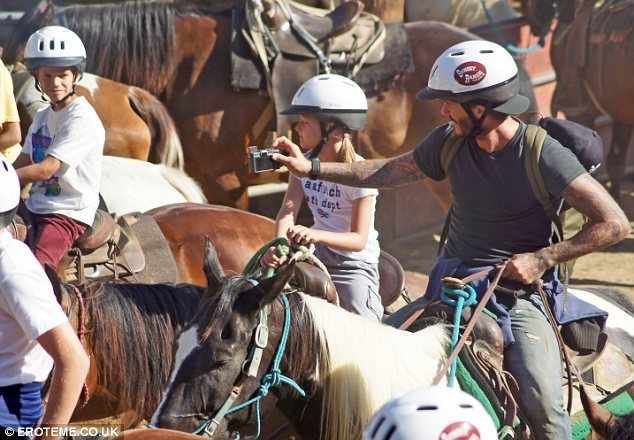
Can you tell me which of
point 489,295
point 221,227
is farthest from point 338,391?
point 221,227

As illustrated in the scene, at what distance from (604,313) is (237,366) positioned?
1.61 m

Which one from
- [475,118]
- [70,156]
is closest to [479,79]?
[475,118]

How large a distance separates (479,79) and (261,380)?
126cm

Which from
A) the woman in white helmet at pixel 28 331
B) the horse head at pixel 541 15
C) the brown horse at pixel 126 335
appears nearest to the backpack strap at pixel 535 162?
the brown horse at pixel 126 335

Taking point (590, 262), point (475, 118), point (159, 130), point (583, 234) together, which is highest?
point (475, 118)

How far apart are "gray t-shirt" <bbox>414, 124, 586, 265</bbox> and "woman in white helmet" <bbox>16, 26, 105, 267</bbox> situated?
5.95 feet

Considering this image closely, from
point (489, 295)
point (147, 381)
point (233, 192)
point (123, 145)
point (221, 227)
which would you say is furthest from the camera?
point (233, 192)

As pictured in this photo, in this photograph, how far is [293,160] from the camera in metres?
3.99

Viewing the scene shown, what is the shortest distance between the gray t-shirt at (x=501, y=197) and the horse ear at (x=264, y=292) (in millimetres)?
915

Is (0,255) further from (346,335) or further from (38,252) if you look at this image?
(38,252)

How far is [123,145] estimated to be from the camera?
292 inches

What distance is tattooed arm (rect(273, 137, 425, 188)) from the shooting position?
4.01m

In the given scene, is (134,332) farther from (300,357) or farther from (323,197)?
(300,357)

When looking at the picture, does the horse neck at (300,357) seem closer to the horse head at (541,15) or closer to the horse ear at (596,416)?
the horse ear at (596,416)
